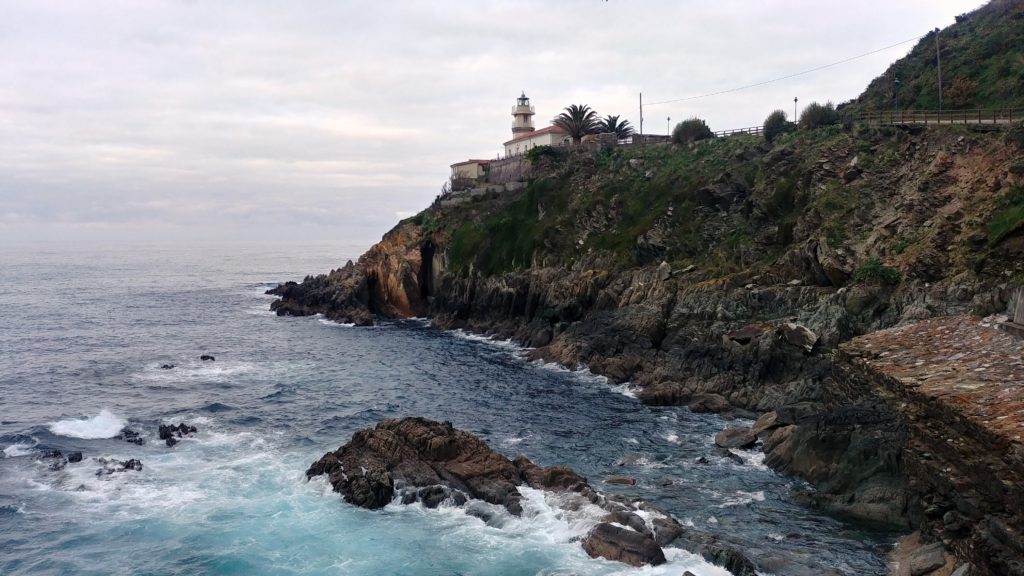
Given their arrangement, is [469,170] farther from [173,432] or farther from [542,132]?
[173,432]

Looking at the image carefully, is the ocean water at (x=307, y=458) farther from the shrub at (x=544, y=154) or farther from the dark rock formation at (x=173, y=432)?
the shrub at (x=544, y=154)

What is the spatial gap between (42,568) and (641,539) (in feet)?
65.3

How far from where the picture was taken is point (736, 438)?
3506 cm

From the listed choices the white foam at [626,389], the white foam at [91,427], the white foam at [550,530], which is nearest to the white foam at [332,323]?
the white foam at [91,427]

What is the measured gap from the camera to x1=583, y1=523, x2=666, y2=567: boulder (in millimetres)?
23595

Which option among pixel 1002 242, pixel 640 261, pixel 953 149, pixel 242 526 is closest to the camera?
pixel 242 526

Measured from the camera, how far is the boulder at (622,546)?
23595 mm

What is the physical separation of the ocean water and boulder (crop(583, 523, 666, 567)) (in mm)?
393

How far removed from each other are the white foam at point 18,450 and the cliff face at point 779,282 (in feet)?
105

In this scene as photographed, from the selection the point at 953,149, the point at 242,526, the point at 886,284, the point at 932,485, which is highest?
the point at 953,149

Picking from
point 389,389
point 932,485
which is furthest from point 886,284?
point 389,389

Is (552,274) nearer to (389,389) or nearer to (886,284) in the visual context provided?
(389,389)

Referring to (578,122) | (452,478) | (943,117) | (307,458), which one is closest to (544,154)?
(578,122)

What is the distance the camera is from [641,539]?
79.0 ft
